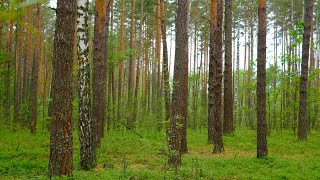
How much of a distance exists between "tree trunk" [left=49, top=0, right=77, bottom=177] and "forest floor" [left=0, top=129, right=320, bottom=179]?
0.52 meters

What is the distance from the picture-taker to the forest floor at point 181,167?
7480 millimetres

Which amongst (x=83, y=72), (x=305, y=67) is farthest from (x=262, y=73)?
(x=305, y=67)

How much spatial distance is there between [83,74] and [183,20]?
3.06 m

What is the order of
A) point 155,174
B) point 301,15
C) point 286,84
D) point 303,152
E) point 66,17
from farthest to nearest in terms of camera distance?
point 301,15 → point 286,84 → point 303,152 → point 155,174 → point 66,17

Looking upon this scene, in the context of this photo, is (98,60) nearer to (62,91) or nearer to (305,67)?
(62,91)

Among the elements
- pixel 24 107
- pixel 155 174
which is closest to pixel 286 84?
pixel 155 174

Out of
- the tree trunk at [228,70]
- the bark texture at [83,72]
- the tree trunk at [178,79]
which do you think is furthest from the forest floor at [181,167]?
the tree trunk at [228,70]

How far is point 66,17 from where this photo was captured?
236 inches

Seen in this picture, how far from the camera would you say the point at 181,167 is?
338 inches

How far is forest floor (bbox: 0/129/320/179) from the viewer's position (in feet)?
24.5

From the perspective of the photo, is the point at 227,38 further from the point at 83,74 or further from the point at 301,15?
the point at 301,15

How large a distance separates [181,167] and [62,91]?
4001 millimetres

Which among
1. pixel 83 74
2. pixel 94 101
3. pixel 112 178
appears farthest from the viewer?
pixel 94 101

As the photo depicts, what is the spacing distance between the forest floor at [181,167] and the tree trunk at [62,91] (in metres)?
0.52
